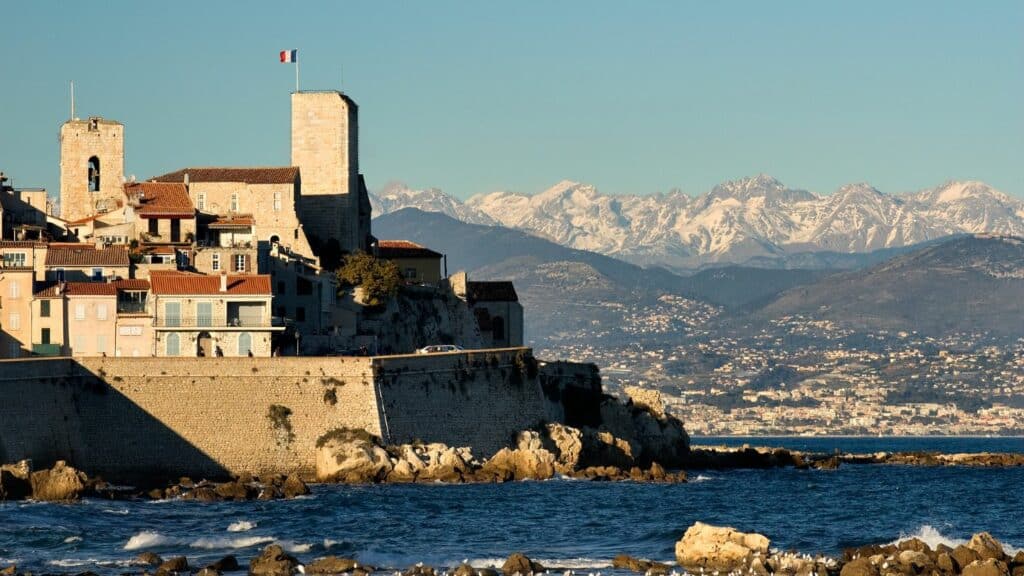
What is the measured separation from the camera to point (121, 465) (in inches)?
3182

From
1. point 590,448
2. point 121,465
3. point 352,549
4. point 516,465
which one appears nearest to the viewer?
point 352,549

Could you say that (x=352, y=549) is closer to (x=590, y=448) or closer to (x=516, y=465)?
(x=516, y=465)

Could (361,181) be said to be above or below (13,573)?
above

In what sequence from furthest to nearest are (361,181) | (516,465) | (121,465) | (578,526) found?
1. (361,181)
2. (516,465)
3. (121,465)
4. (578,526)

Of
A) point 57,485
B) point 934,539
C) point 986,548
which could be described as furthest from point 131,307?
point 986,548

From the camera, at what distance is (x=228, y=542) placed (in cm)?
6384

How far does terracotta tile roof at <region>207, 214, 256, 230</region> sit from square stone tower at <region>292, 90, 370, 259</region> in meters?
6.09

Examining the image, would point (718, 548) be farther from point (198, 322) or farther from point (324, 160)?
point (324, 160)

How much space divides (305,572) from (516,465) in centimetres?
3215

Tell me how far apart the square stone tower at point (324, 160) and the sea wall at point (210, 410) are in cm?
2167

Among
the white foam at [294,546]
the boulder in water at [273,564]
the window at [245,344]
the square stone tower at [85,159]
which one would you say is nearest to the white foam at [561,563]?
the boulder in water at [273,564]

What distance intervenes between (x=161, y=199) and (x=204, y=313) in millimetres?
13086

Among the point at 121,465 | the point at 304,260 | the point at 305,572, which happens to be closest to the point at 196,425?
the point at 121,465

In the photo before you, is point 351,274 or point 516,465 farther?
point 351,274
